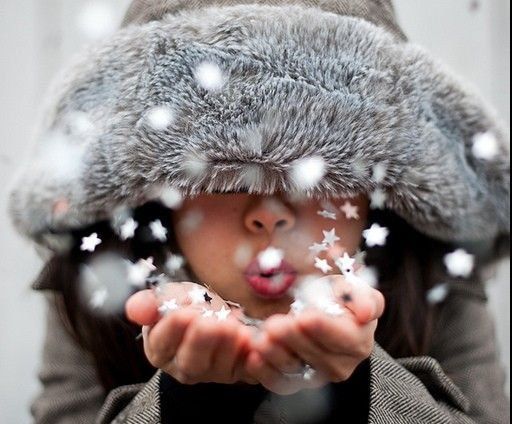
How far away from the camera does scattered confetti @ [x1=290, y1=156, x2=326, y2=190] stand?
1.45 ft

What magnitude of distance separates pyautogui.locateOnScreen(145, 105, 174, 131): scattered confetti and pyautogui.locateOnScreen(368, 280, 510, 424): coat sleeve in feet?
0.63

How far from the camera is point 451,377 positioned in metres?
0.60

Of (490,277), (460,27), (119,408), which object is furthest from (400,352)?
(460,27)

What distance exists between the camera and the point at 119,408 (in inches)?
→ 21.1

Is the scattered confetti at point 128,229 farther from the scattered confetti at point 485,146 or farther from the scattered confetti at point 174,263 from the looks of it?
the scattered confetti at point 485,146

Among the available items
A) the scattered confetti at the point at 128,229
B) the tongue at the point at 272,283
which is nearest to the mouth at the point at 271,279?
the tongue at the point at 272,283

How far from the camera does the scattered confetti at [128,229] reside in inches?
20.5

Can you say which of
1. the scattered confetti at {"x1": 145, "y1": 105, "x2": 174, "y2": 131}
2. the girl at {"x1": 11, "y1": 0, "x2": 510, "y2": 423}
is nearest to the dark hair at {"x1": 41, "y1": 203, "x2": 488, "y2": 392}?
the girl at {"x1": 11, "y1": 0, "x2": 510, "y2": 423}

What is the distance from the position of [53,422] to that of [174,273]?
208mm

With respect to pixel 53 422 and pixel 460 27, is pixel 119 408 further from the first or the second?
pixel 460 27

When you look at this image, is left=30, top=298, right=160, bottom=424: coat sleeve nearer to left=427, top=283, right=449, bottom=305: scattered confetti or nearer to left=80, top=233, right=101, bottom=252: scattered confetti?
left=80, top=233, right=101, bottom=252: scattered confetti

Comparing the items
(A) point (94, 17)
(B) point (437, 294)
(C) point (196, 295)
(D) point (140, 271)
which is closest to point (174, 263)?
(D) point (140, 271)

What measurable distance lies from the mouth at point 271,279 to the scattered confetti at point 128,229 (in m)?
0.10

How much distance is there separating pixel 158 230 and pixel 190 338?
193mm
